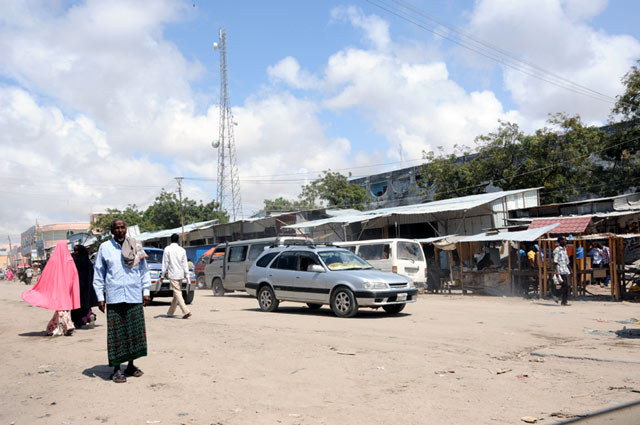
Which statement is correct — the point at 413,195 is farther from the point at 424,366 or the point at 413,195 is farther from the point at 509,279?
the point at 424,366

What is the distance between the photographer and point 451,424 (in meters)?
4.65

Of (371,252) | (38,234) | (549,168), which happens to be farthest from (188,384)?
(38,234)

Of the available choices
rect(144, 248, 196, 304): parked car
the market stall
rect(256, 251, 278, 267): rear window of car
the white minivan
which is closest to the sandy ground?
rect(256, 251, 278, 267): rear window of car

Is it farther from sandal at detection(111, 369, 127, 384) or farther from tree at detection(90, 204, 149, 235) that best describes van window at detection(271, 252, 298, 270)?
tree at detection(90, 204, 149, 235)

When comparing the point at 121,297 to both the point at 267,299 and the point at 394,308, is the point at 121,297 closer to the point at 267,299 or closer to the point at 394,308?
the point at 267,299

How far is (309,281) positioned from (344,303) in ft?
3.58

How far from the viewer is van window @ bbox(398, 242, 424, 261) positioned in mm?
18672

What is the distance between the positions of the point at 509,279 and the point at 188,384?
587 inches

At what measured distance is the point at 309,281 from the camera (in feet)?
41.5

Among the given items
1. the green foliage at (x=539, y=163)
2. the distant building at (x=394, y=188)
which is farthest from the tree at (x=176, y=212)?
the green foliage at (x=539, y=163)

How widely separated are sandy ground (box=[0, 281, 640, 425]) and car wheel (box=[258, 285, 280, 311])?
2591mm

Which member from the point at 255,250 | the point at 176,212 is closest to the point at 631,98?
the point at 255,250

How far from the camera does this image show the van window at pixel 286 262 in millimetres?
13283

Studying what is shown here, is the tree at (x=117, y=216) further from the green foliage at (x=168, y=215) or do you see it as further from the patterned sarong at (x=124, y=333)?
the patterned sarong at (x=124, y=333)
